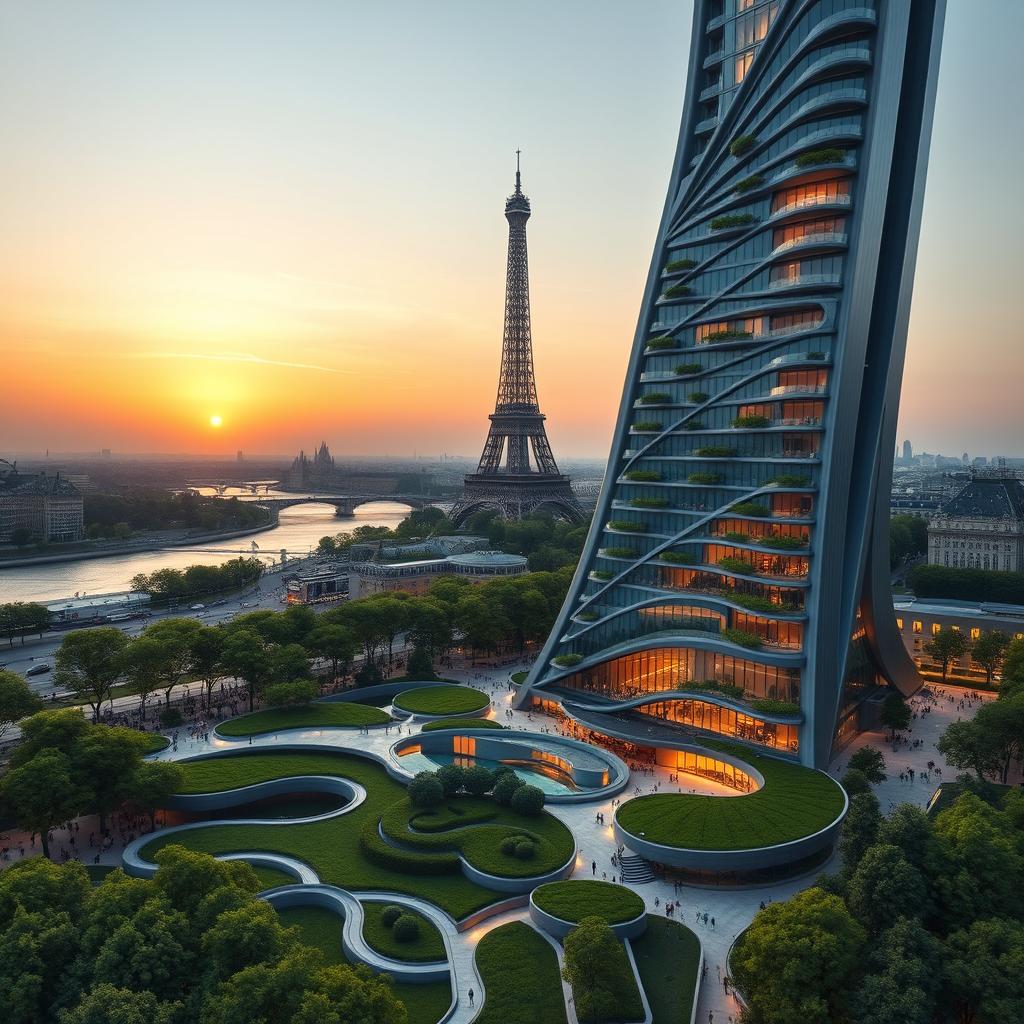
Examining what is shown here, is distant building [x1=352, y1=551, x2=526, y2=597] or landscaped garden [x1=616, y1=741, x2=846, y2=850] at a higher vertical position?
distant building [x1=352, y1=551, x2=526, y2=597]

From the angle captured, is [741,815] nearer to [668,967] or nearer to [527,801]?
[668,967]

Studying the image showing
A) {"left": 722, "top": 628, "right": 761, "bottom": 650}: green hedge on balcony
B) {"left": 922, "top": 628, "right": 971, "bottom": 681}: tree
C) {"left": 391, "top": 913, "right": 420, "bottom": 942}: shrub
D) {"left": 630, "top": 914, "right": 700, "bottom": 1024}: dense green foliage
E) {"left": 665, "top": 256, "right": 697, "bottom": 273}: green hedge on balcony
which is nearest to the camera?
{"left": 630, "top": 914, "right": 700, "bottom": 1024}: dense green foliage

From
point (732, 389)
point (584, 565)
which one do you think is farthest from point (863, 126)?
point (584, 565)

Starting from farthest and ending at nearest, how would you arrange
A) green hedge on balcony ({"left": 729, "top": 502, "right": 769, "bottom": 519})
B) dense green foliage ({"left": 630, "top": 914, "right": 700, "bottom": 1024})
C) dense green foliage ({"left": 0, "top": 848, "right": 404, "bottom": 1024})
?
green hedge on balcony ({"left": 729, "top": 502, "right": 769, "bottom": 519}) → dense green foliage ({"left": 630, "top": 914, "right": 700, "bottom": 1024}) → dense green foliage ({"left": 0, "top": 848, "right": 404, "bottom": 1024})

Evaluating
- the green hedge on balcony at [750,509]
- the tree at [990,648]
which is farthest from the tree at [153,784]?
the tree at [990,648]

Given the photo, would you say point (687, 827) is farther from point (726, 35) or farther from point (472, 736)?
point (726, 35)

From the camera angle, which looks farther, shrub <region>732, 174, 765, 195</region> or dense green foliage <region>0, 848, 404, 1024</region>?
shrub <region>732, 174, 765, 195</region>

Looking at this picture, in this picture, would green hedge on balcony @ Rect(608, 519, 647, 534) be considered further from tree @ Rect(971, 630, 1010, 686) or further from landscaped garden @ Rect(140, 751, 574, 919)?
tree @ Rect(971, 630, 1010, 686)

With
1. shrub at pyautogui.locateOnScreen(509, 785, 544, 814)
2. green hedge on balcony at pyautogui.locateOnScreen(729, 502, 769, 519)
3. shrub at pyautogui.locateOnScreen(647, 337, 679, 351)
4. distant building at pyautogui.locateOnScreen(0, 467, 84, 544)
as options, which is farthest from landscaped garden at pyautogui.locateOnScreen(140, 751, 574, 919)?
distant building at pyautogui.locateOnScreen(0, 467, 84, 544)
